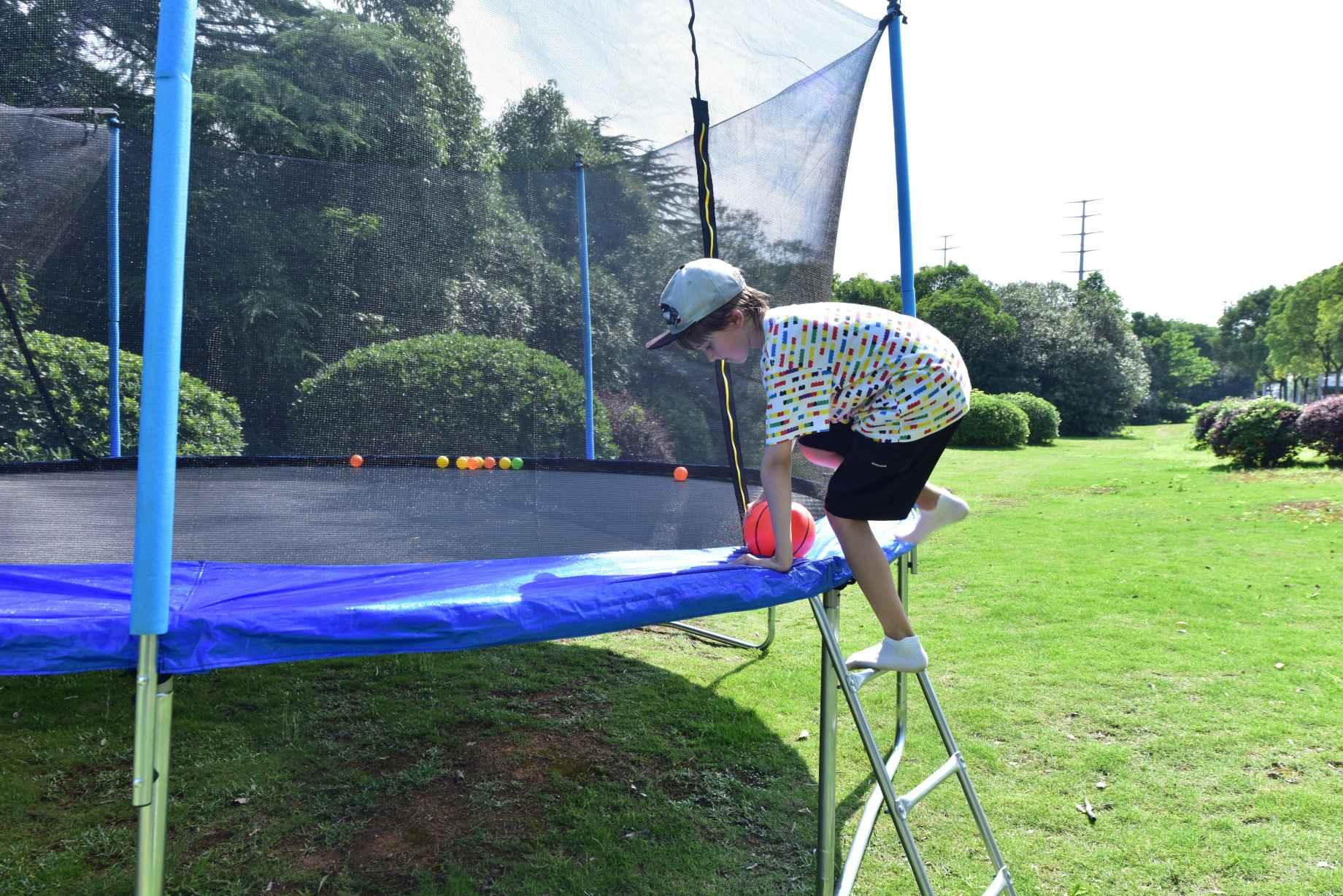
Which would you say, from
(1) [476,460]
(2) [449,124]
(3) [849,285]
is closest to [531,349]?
(1) [476,460]

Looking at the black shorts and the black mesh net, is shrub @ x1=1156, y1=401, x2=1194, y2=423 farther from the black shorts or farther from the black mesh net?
the black shorts

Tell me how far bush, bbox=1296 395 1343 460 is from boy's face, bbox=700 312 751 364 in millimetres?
8312

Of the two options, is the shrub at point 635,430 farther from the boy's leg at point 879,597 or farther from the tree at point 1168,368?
the tree at point 1168,368

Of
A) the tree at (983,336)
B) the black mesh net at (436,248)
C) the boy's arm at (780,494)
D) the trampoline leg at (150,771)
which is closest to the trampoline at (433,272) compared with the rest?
the black mesh net at (436,248)

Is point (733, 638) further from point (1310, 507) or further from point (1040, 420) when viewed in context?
point (1040, 420)

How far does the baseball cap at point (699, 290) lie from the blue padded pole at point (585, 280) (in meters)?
0.84

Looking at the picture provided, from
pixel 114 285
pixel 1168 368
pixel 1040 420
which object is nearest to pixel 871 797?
pixel 114 285

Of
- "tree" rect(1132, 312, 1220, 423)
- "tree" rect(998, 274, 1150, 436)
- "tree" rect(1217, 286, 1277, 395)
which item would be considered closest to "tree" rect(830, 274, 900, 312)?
"tree" rect(998, 274, 1150, 436)

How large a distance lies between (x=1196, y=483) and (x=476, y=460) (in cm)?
719

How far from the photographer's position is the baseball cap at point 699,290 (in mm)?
1705

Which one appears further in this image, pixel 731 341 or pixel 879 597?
pixel 731 341

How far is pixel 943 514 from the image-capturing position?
198cm

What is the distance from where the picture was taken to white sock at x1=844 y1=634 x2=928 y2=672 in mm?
1651

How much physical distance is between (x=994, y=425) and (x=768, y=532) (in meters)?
11.7
